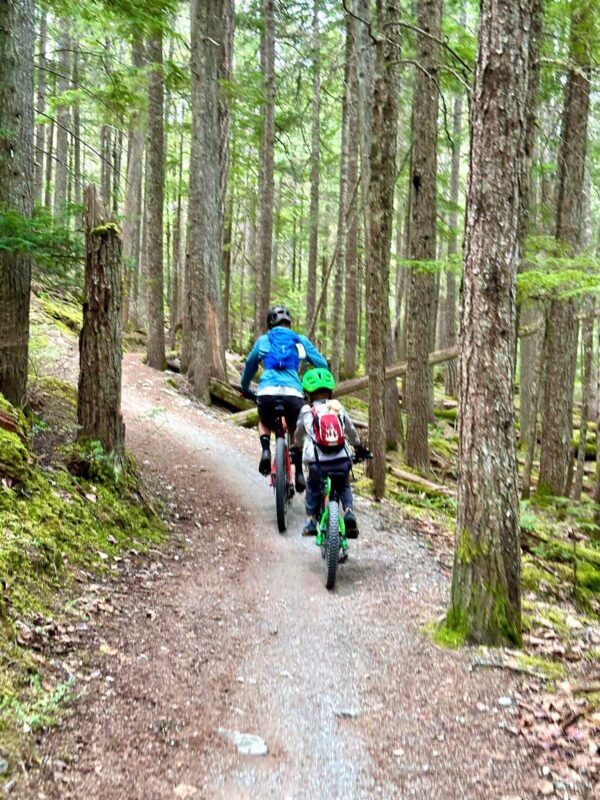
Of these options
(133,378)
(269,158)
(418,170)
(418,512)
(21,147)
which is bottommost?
(418,512)

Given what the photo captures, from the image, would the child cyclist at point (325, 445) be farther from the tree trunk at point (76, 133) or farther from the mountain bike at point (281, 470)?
the tree trunk at point (76, 133)

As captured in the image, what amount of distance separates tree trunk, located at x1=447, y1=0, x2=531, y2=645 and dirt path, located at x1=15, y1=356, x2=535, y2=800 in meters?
0.65

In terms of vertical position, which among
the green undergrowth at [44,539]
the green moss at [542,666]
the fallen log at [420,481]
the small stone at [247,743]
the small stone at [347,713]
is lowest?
the fallen log at [420,481]

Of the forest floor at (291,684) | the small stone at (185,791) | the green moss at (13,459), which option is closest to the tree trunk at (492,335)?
the forest floor at (291,684)

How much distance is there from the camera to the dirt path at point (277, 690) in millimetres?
3201

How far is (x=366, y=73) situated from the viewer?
12.5 meters

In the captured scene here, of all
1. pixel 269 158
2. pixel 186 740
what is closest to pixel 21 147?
pixel 186 740

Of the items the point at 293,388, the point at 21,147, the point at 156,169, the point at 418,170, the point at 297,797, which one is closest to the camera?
the point at 297,797

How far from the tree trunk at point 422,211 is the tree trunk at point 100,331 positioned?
5.07 m

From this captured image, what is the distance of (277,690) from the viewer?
4.18m

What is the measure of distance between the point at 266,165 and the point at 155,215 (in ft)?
11.6

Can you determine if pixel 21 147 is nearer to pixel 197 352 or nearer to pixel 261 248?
pixel 197 352

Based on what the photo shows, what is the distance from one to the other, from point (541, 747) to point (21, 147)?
24.1 ft

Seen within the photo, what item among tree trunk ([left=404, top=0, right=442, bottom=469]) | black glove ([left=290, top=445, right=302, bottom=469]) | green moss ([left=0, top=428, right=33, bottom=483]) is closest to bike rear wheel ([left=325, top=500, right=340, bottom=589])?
black glove ([left=290, top=445, right=302, bottom=469])
